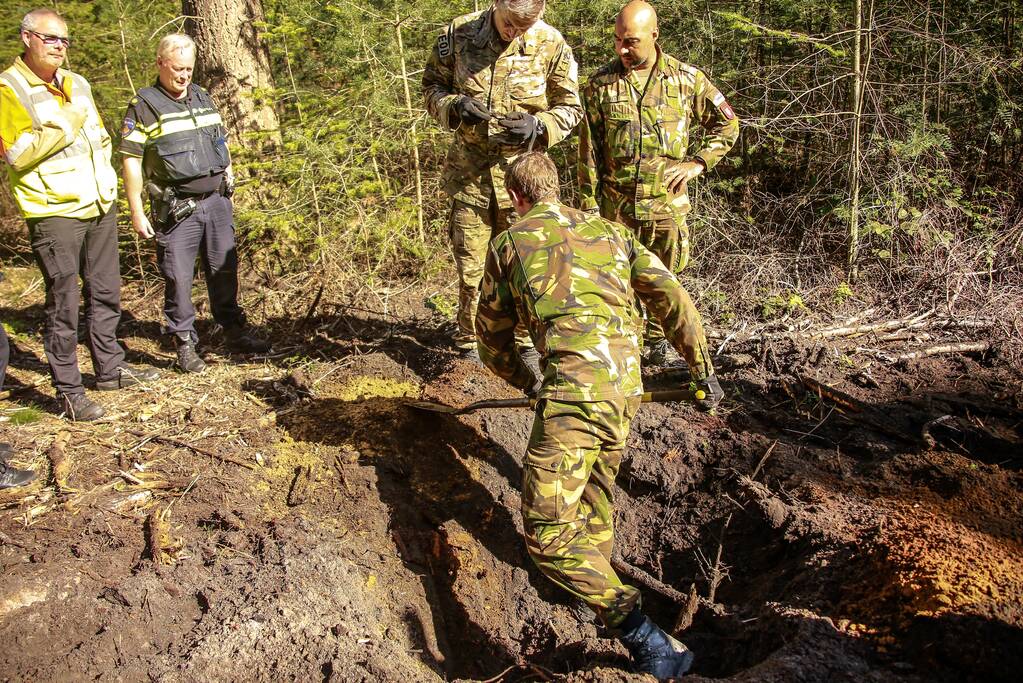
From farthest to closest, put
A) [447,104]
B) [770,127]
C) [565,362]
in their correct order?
[770,127], [447,104], [565,362]

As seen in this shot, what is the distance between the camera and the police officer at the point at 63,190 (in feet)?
13.3

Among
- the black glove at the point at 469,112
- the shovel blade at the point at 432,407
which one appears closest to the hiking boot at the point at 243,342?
the shovel blade at the point at 432,407

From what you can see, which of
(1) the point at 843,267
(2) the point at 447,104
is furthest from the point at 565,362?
(1) the point at 843,267

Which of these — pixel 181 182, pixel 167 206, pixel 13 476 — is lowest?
pixel 13 476

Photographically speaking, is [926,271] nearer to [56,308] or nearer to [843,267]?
[843,267]

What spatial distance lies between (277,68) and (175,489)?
6.66 meters

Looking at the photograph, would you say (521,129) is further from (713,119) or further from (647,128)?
(713,119)

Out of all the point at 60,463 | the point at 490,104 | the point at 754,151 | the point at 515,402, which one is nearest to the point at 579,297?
the point at 515,402

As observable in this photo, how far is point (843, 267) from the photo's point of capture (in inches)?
254

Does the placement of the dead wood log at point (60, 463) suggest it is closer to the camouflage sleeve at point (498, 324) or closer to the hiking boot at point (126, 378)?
the hiking boot at point (126, 378)

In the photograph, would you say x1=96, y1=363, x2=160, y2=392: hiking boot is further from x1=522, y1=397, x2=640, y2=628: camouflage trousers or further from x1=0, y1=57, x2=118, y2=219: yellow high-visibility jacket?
Result: x1=522, y1=397, x2=640, y2=628: camouflage trousers

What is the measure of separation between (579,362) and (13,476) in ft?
10.3

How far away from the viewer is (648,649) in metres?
2.81

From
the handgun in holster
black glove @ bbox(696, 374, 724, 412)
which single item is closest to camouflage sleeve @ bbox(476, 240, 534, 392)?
black glove @ bbox(696, 374, 724, 412)
